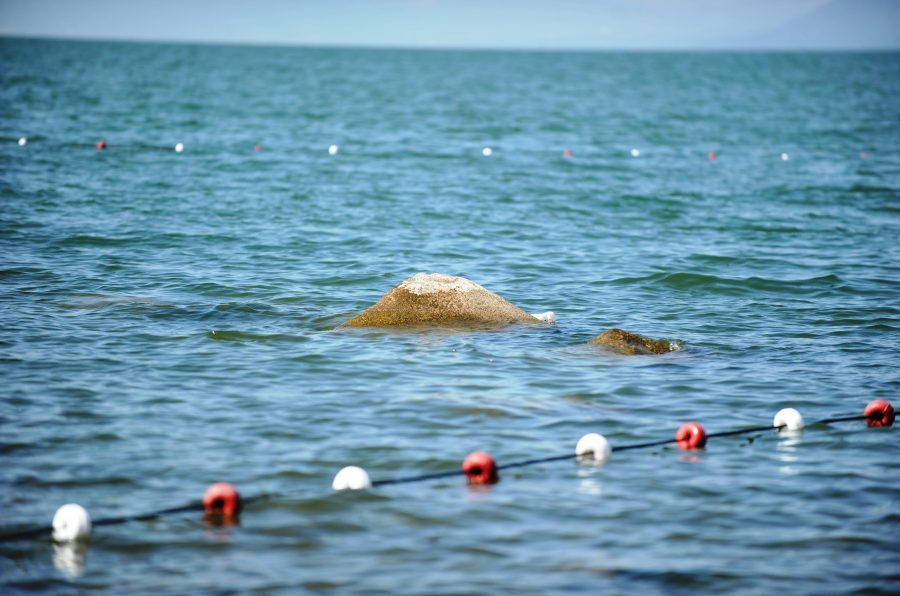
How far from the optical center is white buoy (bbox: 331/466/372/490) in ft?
29.0

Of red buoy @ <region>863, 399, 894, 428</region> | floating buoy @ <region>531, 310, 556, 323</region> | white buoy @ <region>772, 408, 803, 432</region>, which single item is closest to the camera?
white buoy @ <region>772, 408, 803, 432</region>

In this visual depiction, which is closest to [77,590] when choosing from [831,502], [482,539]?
[482,539]

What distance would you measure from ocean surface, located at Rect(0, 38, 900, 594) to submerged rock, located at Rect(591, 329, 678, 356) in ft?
0.89

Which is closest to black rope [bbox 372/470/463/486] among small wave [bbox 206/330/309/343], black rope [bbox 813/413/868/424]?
black rope [bbox 813/413/868/424]

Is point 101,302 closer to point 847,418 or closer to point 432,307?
point 432,307

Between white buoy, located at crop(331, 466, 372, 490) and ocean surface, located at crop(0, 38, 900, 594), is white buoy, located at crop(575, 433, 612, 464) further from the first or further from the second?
white buoy, located at crop(331, 466, 372, 490)

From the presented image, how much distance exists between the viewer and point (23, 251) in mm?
18812

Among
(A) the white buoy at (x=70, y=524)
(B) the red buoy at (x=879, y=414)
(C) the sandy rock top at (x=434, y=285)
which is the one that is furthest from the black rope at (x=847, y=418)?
(A) the white buoy at (x=70, y=524)

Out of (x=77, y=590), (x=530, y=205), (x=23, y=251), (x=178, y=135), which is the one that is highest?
(x=178, y=135)

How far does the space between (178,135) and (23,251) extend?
71.4ft

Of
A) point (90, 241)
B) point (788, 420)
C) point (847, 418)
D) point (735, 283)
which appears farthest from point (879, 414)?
point (90, 241)

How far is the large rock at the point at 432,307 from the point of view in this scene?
14.0m

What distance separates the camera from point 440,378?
39.1 feet

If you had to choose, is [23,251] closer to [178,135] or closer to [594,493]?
[594,493]
